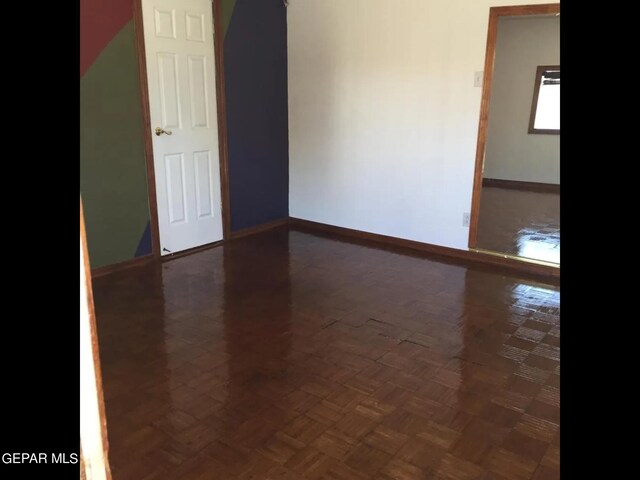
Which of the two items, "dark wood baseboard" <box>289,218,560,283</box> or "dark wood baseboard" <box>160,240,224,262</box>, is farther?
"dark wood baseboard" <box>160,240,224,262</box>

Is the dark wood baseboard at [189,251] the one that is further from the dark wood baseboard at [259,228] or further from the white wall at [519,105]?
the white wall at [519,105]

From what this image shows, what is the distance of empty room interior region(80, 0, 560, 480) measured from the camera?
2.11 meters

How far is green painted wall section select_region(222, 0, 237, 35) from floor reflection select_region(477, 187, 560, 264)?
2.82 meters

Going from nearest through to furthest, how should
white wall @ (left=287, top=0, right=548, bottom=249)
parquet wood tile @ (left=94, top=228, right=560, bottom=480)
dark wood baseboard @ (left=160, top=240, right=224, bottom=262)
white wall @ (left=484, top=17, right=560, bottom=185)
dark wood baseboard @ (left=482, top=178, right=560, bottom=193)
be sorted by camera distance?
parquet wood tile @ (left=94, top=228, right=560, bottom=480) → white wall @ (left=287, top=0, right=548, bottom=249) → dark wood baseboard @ (left=160, top=240, right=224, bottom=262) → white wall @ (left=484, top=17, right=560, bottom=185) → dark wood baseboard @ (left=482, top=178, right=560, bottom=193)

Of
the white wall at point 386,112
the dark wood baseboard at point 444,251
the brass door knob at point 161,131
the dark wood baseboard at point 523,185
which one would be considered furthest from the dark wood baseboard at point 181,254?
the dark wood baseboard at point 523,185

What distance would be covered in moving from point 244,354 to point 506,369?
1311 millimetres

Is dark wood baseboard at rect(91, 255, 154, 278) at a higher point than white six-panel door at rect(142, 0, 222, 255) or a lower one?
lower

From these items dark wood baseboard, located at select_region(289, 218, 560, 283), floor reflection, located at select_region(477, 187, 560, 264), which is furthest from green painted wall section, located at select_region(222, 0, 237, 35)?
floor reflection, located at select_region(477, 187, 560, 264)

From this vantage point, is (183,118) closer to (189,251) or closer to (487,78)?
(189,251)

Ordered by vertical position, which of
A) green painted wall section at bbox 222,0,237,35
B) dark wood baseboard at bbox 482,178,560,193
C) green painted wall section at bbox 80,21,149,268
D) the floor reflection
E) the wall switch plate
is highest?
green painted wall section at bbox 222,0,237,35

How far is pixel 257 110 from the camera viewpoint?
491 centimetres

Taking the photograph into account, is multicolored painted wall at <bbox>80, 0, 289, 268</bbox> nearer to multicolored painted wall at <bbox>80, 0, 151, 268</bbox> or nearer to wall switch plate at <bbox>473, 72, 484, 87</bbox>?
multicolored painted wall at <bbox>80, 0, 151, 268</bbox>
